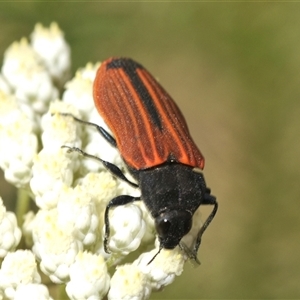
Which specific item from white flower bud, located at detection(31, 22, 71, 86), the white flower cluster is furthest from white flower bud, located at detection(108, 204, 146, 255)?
white flower bud, located at detection(31, 22, 71, 86)

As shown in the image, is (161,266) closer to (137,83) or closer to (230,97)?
(137,83)

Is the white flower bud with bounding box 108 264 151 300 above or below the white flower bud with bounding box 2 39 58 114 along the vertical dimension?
below

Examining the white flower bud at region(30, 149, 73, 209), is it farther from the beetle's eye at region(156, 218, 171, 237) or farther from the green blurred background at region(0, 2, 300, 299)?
the green blurred background at region(0, 2, 300, 299)

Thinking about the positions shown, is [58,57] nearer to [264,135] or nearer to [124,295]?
[124,295]

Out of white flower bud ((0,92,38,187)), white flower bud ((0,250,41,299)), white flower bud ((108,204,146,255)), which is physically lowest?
white flower bud ((0,250,41,299))

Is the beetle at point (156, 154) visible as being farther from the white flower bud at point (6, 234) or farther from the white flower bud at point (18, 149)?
the white flower bud at point (6, 234)

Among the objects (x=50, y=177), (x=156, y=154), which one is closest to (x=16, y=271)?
(x=50, y=177)

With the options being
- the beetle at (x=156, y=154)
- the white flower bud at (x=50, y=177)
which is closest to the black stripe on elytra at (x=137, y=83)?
the beetle at (x=156, y=154)
